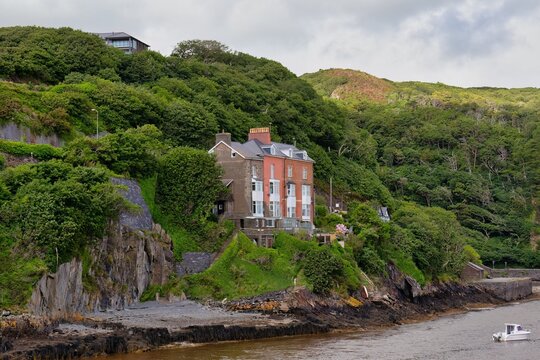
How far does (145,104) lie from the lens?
79500 mm

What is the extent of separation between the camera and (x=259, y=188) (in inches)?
2726

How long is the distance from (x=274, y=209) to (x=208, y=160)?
373 inches

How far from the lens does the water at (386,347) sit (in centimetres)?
4541

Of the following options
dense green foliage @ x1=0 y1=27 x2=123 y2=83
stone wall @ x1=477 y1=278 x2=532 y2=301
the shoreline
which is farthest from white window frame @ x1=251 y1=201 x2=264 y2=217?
stone wall @ x1=477 y1=278 x2=532 y2=301

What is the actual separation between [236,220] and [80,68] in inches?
1313

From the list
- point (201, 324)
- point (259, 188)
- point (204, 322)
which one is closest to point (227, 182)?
point (259, 188)

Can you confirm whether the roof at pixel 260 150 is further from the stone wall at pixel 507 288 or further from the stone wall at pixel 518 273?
the stone wall at pixel 518 273

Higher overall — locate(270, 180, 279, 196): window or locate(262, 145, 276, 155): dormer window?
locate(262, 145, 276, 155): dormer window

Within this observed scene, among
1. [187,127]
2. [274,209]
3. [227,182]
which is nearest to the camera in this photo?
[227,182]

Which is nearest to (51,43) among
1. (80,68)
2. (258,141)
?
(80,68)

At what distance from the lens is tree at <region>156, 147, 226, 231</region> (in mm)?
63562

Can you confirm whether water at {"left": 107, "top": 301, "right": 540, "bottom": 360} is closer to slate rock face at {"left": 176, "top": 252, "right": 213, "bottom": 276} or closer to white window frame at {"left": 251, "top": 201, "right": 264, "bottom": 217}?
slate rock face at {"left": 176, "top": 252, "right": 213, "bottom": 276}

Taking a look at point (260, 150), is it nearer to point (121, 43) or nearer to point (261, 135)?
point (261, 135)

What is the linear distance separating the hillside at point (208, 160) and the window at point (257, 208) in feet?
13.7
